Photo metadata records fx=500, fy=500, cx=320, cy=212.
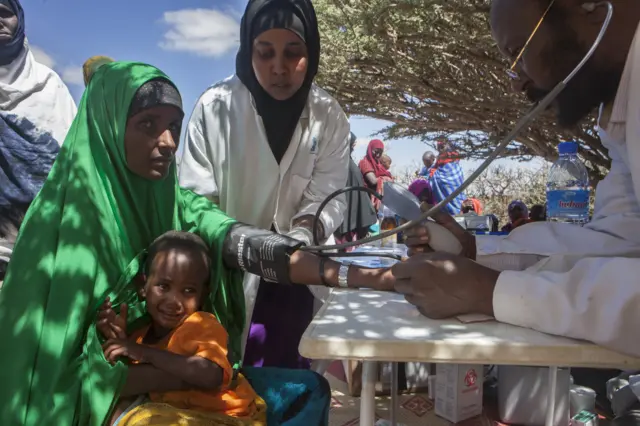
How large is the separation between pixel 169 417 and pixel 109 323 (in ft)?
1.03

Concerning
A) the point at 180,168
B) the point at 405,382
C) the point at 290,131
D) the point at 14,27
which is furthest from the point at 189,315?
the point at 14,27

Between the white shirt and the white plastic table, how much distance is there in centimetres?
105

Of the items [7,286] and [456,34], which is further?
[456,34]

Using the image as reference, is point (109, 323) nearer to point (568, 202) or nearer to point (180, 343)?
point (180, 343)

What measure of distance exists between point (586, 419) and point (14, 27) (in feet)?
12.2

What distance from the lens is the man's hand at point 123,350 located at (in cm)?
127

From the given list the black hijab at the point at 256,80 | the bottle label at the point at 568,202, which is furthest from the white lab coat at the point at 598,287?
the bottle label at the point at 568,202

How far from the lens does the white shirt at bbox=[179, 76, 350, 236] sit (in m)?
2.08

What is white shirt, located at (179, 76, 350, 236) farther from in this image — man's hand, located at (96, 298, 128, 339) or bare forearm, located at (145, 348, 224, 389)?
bare forearm, located at (145, 348, 224, 389)

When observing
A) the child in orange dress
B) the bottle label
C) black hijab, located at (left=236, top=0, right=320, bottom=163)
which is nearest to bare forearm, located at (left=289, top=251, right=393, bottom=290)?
the child in orange dress

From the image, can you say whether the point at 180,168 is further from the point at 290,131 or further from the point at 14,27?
the point at 14,27

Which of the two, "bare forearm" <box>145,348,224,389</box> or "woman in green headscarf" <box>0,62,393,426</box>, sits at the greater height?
"woman in green headscarf" <box>0,62,393,426</box>

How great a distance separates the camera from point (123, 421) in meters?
1.19

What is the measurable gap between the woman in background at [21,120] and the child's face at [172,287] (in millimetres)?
1661
